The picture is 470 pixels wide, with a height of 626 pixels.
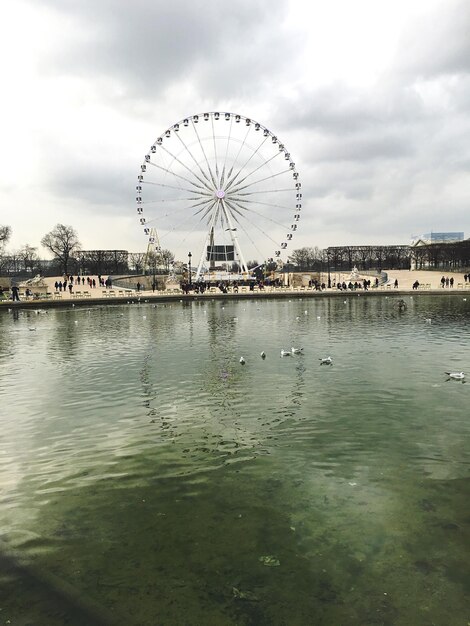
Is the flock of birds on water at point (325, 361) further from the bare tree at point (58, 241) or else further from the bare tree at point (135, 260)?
the bare tree at point (135, 260)

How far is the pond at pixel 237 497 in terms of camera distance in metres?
4.82

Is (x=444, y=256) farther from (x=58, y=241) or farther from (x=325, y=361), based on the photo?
(x=325, y=361)

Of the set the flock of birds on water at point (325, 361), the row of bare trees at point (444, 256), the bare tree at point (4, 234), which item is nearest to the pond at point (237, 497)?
the flock of birds on water at point (325, 361)

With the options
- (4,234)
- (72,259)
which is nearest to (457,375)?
(4,234)

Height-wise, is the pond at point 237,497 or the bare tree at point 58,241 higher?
the bare tree at point 58,241

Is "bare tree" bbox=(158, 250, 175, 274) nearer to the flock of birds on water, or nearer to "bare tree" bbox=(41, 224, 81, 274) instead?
"bare tree" bbox=(41, 224, 81, 274)

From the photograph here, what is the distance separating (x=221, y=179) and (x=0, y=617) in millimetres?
63959

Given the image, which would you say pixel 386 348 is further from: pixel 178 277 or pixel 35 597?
pixel 178 277

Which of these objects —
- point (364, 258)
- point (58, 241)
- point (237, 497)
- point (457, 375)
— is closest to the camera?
point (237, 497)

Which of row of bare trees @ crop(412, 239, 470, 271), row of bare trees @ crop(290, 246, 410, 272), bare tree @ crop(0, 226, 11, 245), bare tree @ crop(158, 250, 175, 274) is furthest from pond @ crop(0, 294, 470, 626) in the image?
row of bare trees @ crop(290, 246, 410, 272)

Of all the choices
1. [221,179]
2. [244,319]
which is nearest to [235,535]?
[244,319]

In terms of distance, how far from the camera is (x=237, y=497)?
6.98m

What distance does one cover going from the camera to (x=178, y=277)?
99.2 meters

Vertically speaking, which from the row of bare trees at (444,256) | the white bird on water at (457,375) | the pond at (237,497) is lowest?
the pond at (237,497)
